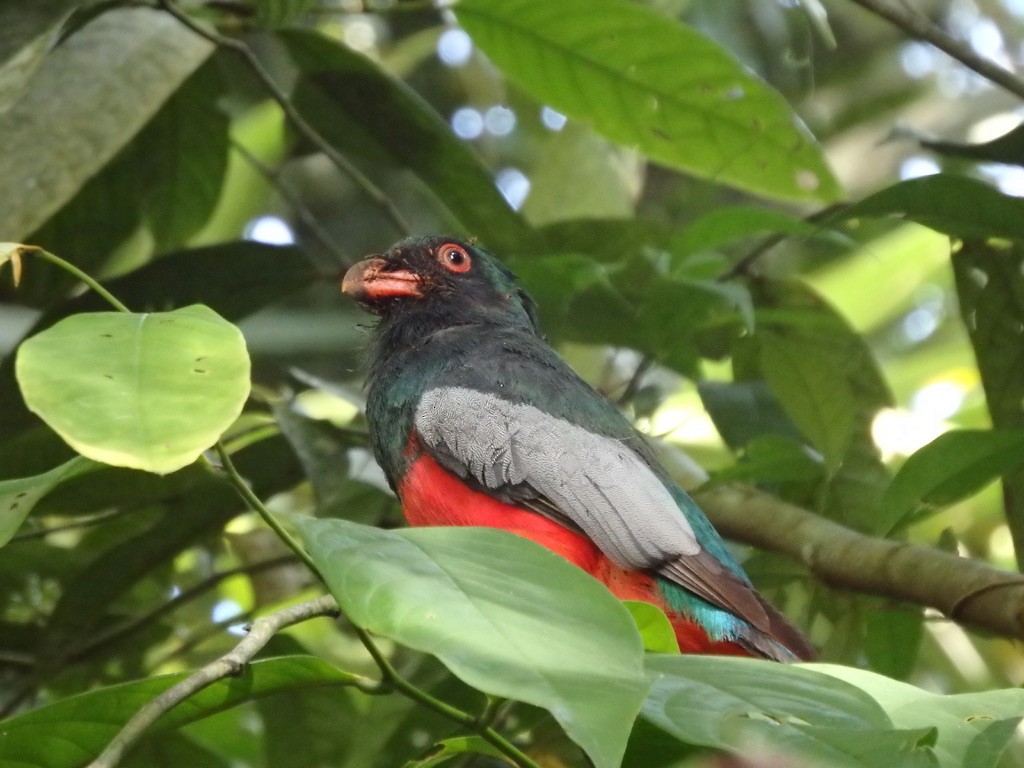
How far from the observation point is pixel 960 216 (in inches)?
156

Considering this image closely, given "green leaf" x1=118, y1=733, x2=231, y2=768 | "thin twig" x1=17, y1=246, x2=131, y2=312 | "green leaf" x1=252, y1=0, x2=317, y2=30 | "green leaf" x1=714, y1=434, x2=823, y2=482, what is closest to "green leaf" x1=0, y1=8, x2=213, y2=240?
"green leaf" x1=252, y1=0, x2=317, y2=30

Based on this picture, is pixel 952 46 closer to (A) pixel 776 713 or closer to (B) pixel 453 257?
(B) pixel 453 257

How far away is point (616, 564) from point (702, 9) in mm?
3285

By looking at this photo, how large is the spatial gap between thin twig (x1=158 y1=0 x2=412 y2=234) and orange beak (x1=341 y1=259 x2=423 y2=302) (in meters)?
0.39

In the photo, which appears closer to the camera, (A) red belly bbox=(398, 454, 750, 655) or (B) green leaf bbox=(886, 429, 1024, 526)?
(B) green leaf bbox=(886, 429, 1024, 526)

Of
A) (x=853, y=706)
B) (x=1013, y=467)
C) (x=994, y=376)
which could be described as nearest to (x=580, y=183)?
(x=994, y=376)

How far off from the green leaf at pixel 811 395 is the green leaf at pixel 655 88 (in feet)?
2.35

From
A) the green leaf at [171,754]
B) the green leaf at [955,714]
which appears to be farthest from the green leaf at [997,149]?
the green leaf at [171,754]

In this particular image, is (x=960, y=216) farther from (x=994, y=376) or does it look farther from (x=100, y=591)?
(x=100, y=591)

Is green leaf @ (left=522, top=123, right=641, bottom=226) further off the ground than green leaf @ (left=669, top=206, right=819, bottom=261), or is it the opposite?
green leaf @ (left=669, top=206, right=819, bottom=261)

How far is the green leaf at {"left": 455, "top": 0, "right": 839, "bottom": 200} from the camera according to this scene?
16.0ft

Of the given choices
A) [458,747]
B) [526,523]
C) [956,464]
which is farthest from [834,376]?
[458,747]

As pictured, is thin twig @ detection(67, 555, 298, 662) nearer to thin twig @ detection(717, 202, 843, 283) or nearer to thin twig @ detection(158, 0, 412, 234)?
thin twig @ detection(158, 0, 412, 234)

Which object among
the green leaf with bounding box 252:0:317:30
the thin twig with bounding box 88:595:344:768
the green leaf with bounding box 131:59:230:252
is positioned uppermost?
the green leaf with bounding box 252:0:317:30
